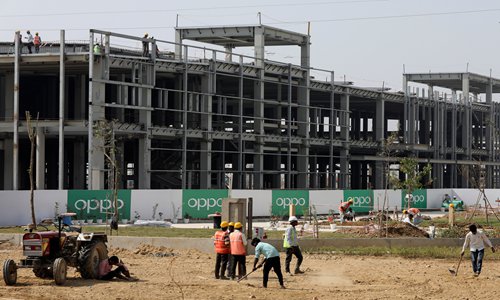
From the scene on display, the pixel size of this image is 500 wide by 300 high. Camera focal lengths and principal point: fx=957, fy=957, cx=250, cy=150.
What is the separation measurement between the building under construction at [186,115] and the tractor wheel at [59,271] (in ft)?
88.9

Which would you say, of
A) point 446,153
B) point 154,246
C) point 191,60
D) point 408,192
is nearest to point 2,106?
point 191,60

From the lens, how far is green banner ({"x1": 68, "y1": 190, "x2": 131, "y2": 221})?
48125 millimetres

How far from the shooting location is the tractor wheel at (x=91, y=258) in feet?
81.7

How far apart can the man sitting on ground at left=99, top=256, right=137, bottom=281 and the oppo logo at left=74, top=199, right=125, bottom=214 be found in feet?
75.0

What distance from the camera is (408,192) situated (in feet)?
203

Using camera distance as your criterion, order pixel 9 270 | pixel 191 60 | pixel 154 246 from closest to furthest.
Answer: pixel 9 270
pixel 154 246
pixel 191 60

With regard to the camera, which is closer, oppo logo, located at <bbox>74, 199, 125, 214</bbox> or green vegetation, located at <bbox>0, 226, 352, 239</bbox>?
green vegetation, located at <bbox>0, 226, 352, 239</bbox>

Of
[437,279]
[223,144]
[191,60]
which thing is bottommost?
[437,279]

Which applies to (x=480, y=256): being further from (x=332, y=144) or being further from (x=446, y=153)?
(x=446, y=153)

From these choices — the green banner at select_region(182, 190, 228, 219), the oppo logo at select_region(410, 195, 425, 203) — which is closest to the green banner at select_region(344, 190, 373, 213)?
the oppo logo at select_region(410, 195, 425, 203)

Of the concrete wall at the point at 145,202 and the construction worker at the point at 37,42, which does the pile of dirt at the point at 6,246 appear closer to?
the concrete wall at the point at 145,202

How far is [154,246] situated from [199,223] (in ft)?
52.8

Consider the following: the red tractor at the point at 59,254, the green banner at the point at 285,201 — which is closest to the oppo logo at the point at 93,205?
the green banner at the point at 285,201

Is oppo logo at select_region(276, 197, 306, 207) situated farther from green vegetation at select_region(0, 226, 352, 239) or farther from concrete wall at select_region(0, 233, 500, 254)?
concrete wall at select_region(0, 233, 500, 254)
